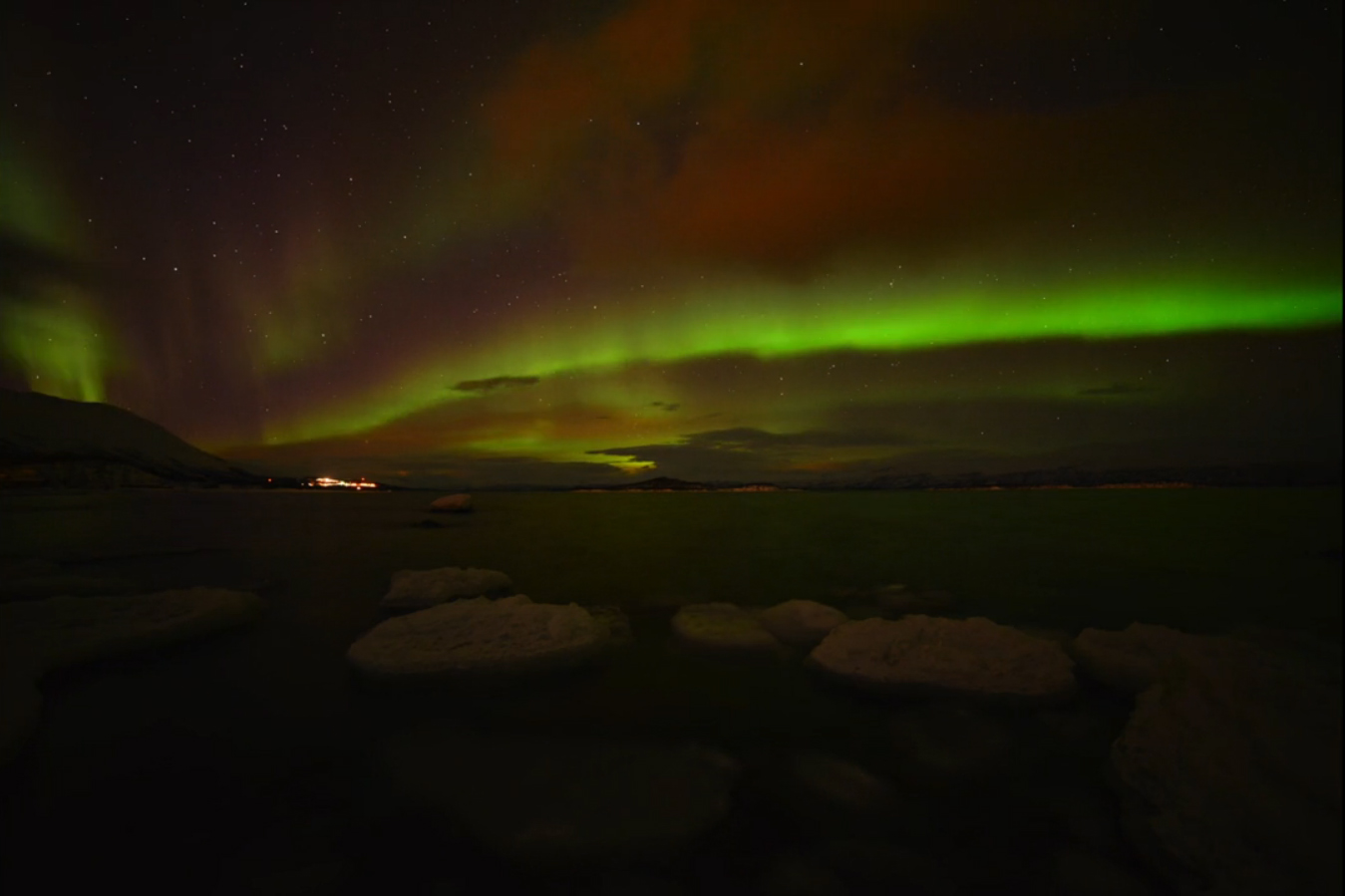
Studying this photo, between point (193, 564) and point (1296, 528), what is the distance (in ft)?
204

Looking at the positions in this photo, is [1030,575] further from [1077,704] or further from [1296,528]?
[1296,528]

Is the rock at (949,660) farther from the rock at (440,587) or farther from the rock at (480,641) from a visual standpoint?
the rock at (440,587)

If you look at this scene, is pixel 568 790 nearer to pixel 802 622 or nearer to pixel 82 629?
pixel 802 622

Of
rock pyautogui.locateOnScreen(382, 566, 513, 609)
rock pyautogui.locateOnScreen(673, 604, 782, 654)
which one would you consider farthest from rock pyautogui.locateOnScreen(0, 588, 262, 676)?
rock pyautogui.locateOnScreen(673, 604, 782, 654)

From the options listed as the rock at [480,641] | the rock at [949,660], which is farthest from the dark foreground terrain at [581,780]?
the rock at [480,641]

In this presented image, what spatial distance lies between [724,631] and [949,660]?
402cm

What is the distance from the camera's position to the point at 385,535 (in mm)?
36531

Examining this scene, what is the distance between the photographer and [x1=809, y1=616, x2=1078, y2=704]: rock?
7.64 metres

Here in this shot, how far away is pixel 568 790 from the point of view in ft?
18.6

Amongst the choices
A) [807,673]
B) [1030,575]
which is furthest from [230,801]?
[1030,575]

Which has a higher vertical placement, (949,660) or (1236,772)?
(1236,772)

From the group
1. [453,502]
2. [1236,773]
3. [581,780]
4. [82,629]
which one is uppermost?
[1236,773]

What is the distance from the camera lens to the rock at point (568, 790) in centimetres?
490

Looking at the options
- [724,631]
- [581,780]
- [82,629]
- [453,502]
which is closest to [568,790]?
[581,780]
